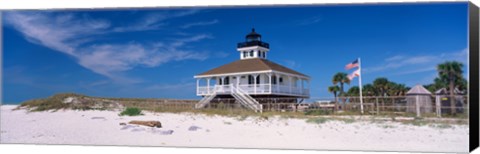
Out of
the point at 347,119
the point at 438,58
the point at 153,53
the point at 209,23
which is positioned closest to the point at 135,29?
the point at 153,53

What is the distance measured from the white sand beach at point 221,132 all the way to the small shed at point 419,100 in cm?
49

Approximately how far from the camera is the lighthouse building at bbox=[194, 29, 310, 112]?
17.9 meters

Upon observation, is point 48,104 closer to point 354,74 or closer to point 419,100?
point 354,74

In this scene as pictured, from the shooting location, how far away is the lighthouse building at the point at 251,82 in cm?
1789

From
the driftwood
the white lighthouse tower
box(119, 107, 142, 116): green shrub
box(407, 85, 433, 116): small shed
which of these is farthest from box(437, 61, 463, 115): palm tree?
box(119, 107, 142, 116): green shrub

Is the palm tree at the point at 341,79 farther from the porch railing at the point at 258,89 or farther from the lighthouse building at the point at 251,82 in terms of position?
the porch railing at the point at 258,89

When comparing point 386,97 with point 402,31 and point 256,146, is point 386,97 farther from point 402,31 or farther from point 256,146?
point 256,146

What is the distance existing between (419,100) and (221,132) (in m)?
5.10

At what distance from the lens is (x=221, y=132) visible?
17.4 meters

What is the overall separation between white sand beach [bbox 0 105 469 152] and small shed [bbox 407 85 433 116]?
19.1 inches

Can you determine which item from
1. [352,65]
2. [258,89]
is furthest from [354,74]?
[258,89]

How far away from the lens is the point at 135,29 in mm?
18016

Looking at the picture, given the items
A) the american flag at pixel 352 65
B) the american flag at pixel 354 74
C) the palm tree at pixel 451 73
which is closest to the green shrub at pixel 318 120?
the american flag at pixel 354 74

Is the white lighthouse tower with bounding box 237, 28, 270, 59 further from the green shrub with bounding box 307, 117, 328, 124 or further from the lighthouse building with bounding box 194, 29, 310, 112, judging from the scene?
the green shrub with bounding box 307, 117, 328, 124
